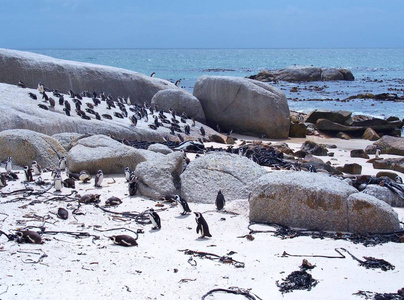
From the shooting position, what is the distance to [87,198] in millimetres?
8055

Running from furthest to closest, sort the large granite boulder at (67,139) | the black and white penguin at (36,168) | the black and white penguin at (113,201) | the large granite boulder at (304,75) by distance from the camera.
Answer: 1. the large granite boulder at (304,75)
2. the large granite boulder at (67,139)
3. the black and white penguin at (36,168)
4. the black and white penguin at (113,201)

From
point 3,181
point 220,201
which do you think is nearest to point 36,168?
point 3,181

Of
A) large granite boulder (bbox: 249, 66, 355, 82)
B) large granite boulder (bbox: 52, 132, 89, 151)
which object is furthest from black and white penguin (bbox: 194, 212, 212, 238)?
large granite boulder (bbox: 249, 66, 355, 82)

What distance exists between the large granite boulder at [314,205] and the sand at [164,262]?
36cm

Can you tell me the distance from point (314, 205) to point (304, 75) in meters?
49.9

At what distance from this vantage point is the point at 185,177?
888 cm

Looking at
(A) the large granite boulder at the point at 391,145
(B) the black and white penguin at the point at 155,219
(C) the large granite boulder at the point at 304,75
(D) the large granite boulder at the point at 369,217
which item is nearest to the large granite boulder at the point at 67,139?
(B) the black and white penguin at the point at 155,219

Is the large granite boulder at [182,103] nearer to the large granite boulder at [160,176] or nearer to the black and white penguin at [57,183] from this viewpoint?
the large granite boulder at [160,176]

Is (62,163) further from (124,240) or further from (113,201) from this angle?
(124,240)

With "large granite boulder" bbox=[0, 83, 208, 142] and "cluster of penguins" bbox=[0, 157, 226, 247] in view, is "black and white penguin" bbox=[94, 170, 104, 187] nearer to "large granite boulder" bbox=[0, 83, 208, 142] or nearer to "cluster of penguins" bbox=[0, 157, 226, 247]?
"cluster of penguins" bbox=[0, 157, 226, 247]

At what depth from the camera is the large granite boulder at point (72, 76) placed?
1911cm

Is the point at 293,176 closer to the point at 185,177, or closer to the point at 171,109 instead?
the point at 185,177

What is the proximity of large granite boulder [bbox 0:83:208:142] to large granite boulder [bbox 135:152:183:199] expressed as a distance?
5033 millimetres

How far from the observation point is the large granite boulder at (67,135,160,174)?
1002cm
